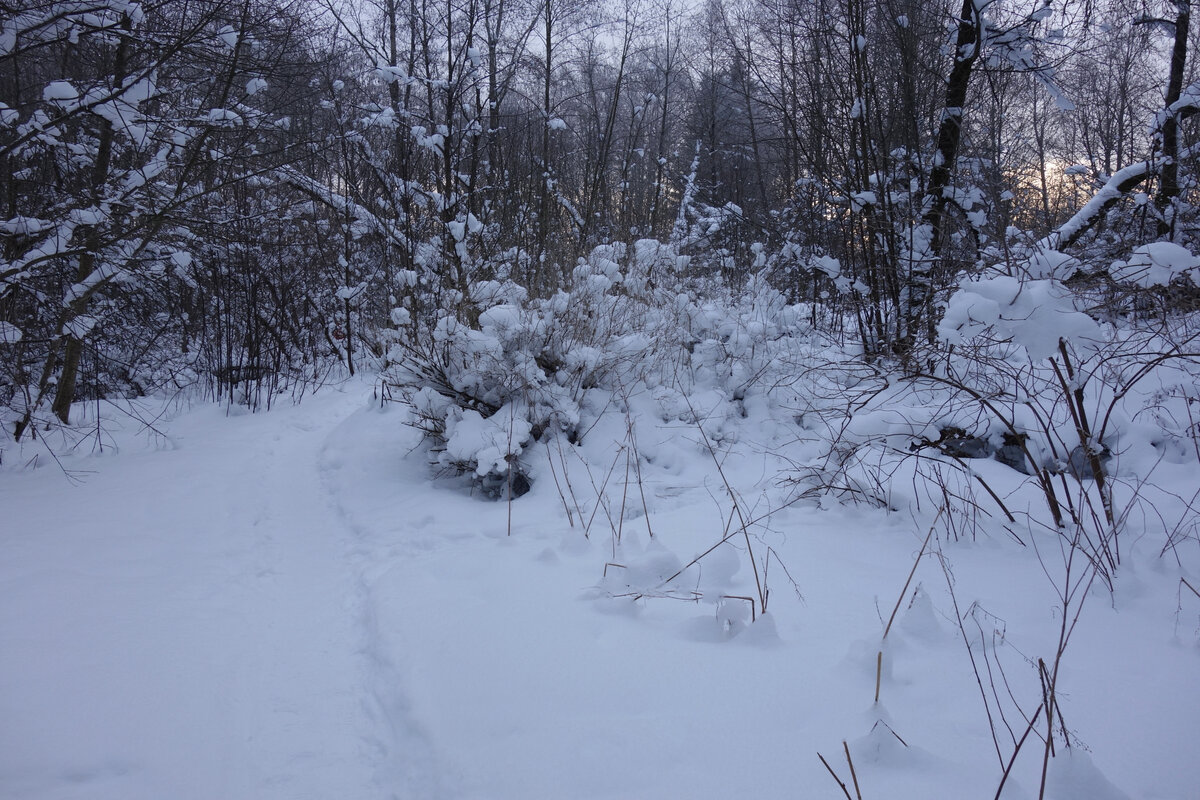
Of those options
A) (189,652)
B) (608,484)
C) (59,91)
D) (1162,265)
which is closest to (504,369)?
(608,484)

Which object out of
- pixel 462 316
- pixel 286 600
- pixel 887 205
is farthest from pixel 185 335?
pixel 887 205

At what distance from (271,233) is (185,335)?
2.23m

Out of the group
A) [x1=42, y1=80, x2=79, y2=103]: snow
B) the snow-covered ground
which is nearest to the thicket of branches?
[x1=42, y1=80, x2=79, y2=103]: snow

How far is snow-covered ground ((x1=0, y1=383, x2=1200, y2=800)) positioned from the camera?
140cm

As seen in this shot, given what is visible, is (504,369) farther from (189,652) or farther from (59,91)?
(59,91)

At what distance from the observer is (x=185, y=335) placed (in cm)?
757

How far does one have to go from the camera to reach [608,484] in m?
3.69

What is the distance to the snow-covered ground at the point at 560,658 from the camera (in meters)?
1.40

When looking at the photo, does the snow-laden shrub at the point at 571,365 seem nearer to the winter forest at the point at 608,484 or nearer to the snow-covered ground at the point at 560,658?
the winter forest at the point at 608,484

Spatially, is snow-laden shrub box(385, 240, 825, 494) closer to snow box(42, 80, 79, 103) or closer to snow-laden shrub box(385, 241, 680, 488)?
snow-laden shrub box(385, 241, 680, 488)

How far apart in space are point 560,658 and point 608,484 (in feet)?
6.08

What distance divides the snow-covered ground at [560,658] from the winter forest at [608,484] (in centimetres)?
1

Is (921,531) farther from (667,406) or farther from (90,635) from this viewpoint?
(90,635)

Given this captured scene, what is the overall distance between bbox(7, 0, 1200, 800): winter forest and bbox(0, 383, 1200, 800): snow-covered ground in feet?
0.04
